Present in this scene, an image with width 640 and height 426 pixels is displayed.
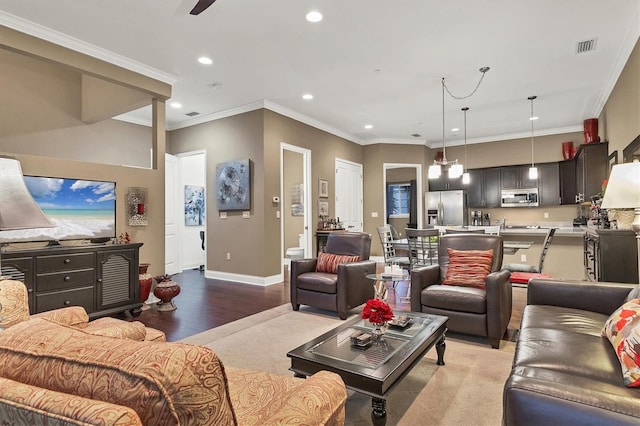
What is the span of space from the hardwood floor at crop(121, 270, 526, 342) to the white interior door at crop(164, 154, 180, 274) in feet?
2.82

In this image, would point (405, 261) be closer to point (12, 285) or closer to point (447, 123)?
point (447, 123)

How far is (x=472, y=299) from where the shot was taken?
3.04 meters

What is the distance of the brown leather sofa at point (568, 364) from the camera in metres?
1.11

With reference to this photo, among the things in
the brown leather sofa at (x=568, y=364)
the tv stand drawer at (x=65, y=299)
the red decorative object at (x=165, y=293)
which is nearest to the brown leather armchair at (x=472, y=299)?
the brown leather sofa at (x=568, y=364)

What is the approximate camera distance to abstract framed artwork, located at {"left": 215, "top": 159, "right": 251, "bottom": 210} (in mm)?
5840

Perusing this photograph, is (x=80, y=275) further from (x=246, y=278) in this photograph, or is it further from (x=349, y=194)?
(x=349, y=194)

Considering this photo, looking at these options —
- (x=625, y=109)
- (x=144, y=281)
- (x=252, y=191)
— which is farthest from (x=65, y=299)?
(x=625, y=109)

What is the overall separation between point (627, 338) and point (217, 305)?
403cm

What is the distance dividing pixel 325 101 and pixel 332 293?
3.41 meters

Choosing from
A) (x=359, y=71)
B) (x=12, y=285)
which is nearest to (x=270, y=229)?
(x=359, y=71)

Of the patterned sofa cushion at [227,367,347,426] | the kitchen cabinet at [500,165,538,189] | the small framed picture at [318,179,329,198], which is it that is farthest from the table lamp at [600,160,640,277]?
the kitchen cabinet at [500,165,538,189]

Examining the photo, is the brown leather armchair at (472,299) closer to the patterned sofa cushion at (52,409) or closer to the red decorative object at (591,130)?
the patterned sofa cushion at (52,409)

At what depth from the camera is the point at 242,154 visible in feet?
19.6

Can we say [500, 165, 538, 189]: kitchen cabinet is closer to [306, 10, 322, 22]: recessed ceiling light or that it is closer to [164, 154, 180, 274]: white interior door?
[306, 10, 322, 22]: recessed ceiling light
